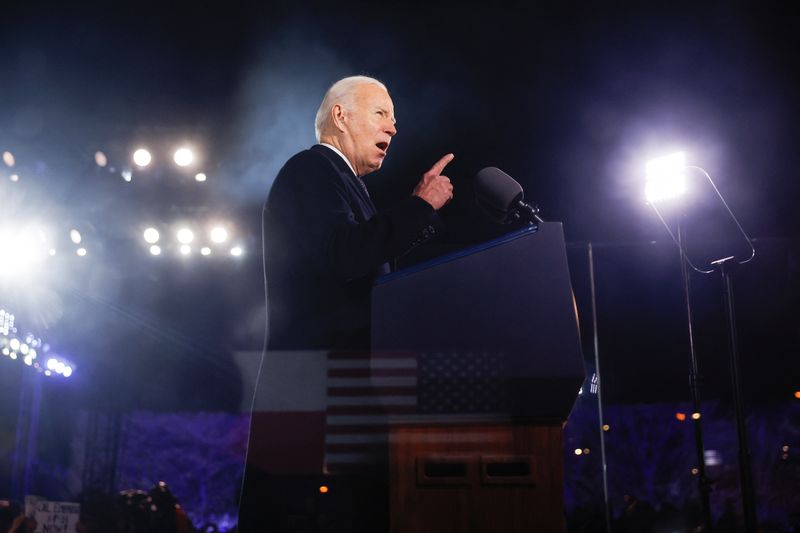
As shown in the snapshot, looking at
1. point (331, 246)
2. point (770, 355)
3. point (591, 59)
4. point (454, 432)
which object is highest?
point (591, 59)

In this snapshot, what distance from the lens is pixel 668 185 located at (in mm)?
3385

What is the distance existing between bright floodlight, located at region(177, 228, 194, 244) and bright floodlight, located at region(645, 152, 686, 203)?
4330 millimetres

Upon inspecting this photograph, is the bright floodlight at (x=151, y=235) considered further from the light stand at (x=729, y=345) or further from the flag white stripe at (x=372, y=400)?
the flag white stripe at (x=372, y=400)

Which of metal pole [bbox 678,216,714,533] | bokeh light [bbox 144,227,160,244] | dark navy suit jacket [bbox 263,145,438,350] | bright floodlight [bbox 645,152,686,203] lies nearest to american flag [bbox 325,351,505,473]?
dark navy suit jacket [bbox 263,145,438,350]

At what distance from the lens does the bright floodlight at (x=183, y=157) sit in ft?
17.8

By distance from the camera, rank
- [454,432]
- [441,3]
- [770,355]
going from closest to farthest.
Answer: [454,432] → [441,3] → [770,355]

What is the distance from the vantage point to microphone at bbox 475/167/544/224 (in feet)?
3.58

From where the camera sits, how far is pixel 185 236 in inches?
254

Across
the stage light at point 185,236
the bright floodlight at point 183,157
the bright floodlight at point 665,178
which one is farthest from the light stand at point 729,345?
the stage light at point 185,236

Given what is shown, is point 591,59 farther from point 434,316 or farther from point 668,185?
point 434,316

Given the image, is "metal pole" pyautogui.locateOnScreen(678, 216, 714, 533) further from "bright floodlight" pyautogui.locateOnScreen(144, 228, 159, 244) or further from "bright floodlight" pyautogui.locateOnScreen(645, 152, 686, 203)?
"bright floodlight" pyautogui.locateOnScreen(144, 228, 159, 244)

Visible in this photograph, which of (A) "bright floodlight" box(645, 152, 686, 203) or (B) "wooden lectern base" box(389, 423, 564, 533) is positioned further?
(A) "bright floodlight" box(645, 152, 686, 203)

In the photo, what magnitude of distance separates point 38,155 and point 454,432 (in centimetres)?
534

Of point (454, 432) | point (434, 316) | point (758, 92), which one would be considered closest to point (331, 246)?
point (434, 316)
